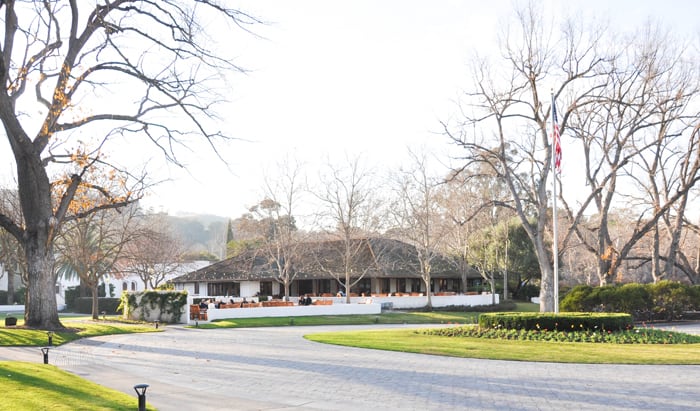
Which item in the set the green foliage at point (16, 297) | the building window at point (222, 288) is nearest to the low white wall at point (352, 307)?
the building window at point (222, 288)

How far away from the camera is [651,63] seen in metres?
34.4

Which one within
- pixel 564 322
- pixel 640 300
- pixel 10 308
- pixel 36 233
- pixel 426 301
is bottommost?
pixel 10 308

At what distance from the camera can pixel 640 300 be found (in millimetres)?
33344

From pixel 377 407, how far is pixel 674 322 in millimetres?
29522

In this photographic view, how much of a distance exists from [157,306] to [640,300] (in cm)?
2574

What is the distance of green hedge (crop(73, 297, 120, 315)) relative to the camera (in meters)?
50.7

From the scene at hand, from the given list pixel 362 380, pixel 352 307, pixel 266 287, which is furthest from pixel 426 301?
pixel 362 380

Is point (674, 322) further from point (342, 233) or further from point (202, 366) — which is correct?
point (202, 366)

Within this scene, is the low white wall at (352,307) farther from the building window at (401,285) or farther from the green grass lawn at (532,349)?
the green grass lawn at (532,349)

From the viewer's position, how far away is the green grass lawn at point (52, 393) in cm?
910

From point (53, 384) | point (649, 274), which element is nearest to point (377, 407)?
point (53, 384)

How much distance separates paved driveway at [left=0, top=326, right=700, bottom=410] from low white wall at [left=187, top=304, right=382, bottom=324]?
1705 cm

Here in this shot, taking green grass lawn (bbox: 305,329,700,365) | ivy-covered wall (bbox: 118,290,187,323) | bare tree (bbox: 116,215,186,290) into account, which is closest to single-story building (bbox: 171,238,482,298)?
bare tree (bbox: 116,215,186,290)

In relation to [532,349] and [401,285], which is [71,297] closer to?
[401,285]
